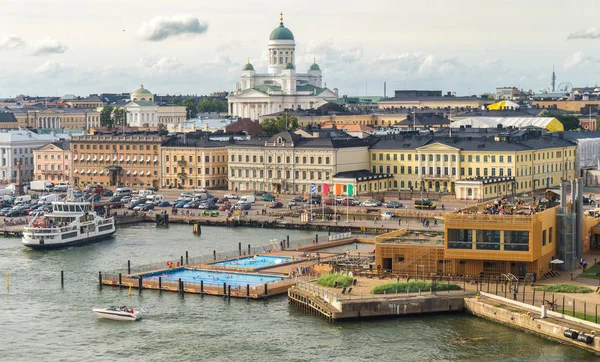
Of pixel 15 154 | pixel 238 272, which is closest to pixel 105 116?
pixel 15 154

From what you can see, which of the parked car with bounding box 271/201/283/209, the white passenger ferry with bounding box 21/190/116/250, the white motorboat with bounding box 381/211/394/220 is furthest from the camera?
the parked car with bounding box 271/201/283/209

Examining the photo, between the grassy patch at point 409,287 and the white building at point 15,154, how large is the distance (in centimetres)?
6463

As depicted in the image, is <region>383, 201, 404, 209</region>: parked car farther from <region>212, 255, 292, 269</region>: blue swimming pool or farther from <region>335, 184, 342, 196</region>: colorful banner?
<region>212, 255, 292, 269</region>: blue swimming pool

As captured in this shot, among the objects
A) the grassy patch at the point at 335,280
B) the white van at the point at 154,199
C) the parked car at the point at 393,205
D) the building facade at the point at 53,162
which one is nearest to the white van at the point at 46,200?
the white van at the point at 154,199

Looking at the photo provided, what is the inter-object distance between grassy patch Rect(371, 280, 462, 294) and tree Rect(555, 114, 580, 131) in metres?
77.4

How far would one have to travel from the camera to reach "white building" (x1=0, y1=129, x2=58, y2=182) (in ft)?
332

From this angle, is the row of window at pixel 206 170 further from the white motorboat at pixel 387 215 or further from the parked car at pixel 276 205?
the white motorboat at pixel 387 215

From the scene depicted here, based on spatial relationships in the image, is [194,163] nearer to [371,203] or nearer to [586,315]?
[371,203]

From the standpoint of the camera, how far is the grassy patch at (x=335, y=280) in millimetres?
42094

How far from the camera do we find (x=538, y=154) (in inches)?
3189

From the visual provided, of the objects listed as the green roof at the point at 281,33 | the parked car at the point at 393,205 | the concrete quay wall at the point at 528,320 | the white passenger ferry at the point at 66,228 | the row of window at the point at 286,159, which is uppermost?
the green roof at the point at 281,33

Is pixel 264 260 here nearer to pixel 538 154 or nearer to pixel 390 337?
pixel 390 337

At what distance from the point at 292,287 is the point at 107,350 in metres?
8.75

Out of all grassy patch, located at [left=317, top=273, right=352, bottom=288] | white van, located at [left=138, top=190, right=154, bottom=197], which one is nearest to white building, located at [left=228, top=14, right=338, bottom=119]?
white van, located at [left=138, top=190, right=154, bottom=197]
